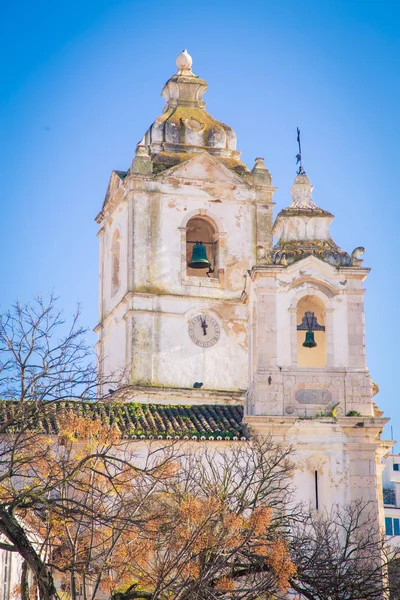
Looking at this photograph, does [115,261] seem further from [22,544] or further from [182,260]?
[22,544]

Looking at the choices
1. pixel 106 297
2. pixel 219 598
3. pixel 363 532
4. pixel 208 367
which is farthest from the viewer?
pixel 106 297

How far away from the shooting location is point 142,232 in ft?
132

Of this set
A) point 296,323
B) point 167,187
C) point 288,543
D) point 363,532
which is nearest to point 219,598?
point 288,543

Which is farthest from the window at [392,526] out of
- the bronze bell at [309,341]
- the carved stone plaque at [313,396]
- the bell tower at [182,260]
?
the carved stone plaque at [313,396]

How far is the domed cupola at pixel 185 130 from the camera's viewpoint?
136 ft

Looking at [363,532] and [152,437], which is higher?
[152,437]

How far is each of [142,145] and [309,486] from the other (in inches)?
510

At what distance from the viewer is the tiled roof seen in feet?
104

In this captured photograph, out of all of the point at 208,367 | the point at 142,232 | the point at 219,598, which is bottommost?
the point at 219,598

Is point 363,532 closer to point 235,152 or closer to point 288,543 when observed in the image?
point 288,543

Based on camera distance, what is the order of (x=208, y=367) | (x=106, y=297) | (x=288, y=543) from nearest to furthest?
(x=288, y=543)
(x=208, y=367)
(x=106, y=297)

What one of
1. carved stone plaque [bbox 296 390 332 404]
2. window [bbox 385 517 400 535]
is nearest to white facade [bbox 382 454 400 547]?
window [bbox 385 517 400 535]

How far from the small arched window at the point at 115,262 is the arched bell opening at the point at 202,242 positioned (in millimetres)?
2036

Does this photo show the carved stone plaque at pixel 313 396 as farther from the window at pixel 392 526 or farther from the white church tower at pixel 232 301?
the window at pixel 392 526
